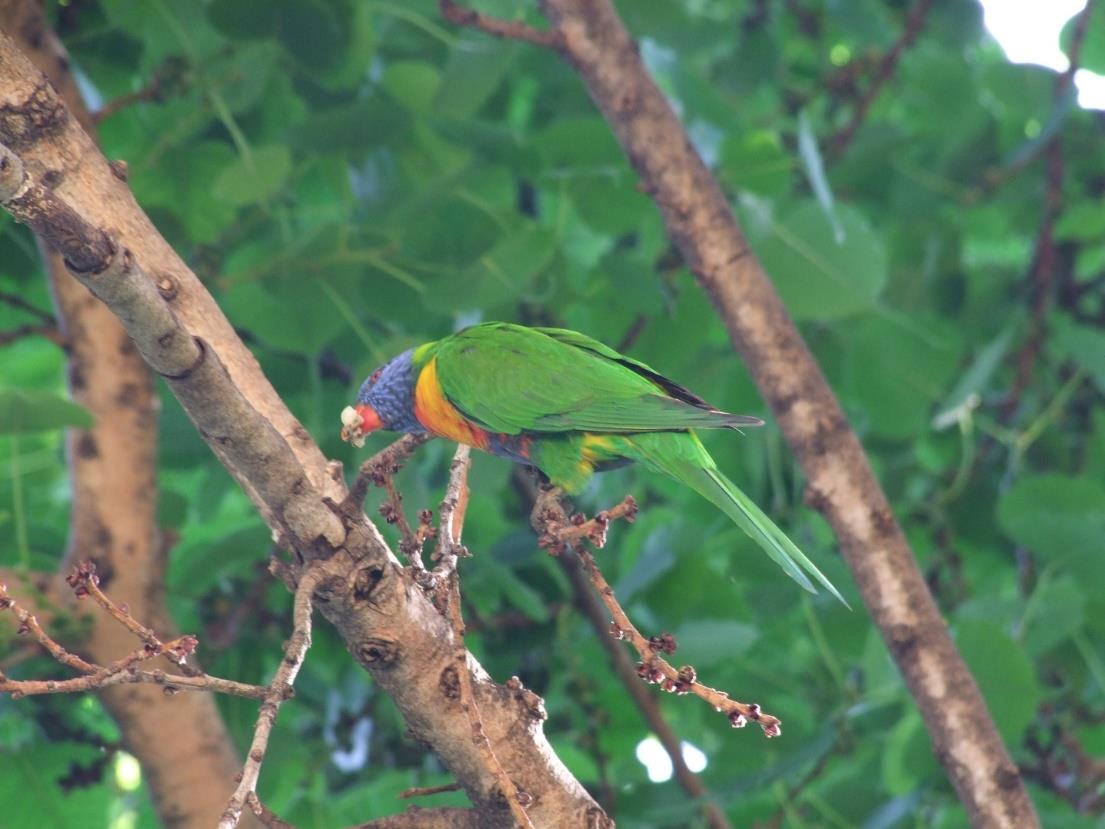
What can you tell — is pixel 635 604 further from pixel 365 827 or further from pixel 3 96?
pixel 3 96

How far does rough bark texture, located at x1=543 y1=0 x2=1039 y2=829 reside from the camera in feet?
7.09

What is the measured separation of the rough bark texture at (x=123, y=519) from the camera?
2.40 metres

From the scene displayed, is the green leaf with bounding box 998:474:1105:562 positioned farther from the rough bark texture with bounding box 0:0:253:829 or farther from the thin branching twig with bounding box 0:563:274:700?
the thin branching twig with bounding box 0:563:274:700

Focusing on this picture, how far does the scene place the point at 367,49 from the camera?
2.88 metres

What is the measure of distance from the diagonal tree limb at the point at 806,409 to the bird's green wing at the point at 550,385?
1.46ft

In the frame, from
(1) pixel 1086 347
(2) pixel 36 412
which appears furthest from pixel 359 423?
(1) pixel 1086 347

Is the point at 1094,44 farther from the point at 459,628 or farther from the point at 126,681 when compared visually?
the point at 126,681

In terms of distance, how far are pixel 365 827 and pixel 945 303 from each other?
277cm

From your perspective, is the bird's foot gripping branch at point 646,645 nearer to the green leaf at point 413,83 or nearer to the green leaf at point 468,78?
the green leaf at point 468,78

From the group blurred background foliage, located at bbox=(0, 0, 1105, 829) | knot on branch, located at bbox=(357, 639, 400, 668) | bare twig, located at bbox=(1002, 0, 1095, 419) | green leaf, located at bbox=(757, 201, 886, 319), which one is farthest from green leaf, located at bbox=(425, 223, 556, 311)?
bare twig, located at bbox=(1002, 0, 1095, 419)

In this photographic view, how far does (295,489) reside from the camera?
56.1 inches

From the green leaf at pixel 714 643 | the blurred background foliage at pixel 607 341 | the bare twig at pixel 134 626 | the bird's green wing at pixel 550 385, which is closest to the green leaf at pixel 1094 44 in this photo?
the blurred background foliage at pixel 607 341

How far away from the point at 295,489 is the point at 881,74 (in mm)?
2758

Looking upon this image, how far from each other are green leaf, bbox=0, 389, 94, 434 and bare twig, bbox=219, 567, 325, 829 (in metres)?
1.04
